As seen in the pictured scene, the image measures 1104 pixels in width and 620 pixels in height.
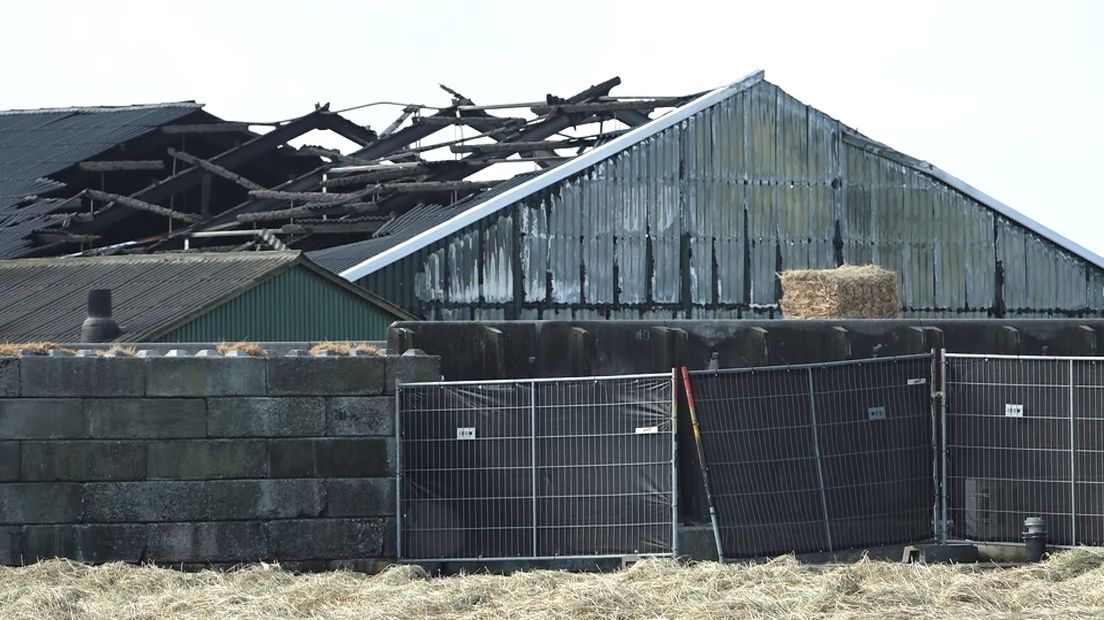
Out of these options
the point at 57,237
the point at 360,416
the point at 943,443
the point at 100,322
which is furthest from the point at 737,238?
the point at 360,416

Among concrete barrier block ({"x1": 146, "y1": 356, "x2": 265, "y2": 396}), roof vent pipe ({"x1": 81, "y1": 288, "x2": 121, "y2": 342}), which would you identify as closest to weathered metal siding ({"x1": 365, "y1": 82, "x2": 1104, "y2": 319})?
roof vent pipe ({"x1": 81, "y1": 288, "x2": 121, "y2": 342})

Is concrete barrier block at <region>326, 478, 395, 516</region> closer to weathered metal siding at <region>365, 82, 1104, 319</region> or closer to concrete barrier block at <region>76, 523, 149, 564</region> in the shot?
concrete barrier block at <region>76, 523, 149, 564</region>

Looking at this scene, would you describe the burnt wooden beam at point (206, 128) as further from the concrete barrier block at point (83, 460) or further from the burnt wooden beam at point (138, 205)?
the concrete barrier block at point (83, 460)

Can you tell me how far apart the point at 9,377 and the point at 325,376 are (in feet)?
7.69

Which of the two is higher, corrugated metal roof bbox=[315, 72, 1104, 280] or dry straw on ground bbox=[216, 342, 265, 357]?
corrugated metal roof bbox=[315, 72, 1104, 280]

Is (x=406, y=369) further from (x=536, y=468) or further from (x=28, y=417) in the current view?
(x=28, y=417)

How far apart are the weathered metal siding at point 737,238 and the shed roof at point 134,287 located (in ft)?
10.5

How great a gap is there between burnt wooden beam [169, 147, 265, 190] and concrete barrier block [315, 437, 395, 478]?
2325cm

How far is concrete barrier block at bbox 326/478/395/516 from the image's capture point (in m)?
14.3

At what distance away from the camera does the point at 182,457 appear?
46.3 feet

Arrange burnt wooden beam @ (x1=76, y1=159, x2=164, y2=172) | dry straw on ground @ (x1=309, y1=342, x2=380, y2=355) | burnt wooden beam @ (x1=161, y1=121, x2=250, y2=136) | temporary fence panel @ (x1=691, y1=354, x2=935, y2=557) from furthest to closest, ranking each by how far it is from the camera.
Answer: burnt wooden beam @ (x1=161, y1=121, x2=250, y2=136)
burnt wooden beam @ (x1=76, y1=159, x2=164, y2=172)
dry straw on ground @ (x1=309, y1=342, x2=380, y2=355)
temporary fence panel @ (x1=691, y1=354, x2=935, y2=557)

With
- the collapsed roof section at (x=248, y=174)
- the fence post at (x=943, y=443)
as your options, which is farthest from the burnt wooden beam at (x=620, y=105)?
the fence post at (x=943, y=443)

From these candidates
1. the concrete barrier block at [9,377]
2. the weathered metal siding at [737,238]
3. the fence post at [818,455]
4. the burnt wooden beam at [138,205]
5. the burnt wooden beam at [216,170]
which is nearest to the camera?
the concrete barrier block at [9,377]

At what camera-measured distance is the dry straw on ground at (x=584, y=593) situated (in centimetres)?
1168
